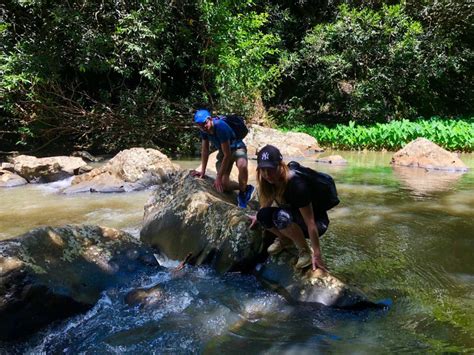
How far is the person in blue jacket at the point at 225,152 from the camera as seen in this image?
5.46 metres

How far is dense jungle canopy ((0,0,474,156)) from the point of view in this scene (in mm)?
12148

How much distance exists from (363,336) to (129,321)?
5.97 ft

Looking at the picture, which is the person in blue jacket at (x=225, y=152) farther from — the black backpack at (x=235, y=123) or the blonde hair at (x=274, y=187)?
the blonde hair at (x=274, y=187)

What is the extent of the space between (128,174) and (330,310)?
22.3 feet

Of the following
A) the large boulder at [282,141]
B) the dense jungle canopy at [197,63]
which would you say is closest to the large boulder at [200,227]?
the dense jungle canopy at [197,63]

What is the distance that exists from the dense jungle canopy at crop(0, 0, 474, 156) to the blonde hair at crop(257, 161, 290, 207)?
9.06 metres

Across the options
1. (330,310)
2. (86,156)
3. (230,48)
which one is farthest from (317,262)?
(86,156)

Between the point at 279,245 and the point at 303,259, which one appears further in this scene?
the point at 279,245

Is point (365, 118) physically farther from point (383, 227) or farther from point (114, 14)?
point (383, 227)

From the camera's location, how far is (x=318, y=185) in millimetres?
3889


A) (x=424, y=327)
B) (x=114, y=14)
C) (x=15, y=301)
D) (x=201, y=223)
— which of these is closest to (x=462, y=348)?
(x=424, y=327)

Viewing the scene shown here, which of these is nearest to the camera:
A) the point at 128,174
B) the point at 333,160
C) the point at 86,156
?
the point at 128,174

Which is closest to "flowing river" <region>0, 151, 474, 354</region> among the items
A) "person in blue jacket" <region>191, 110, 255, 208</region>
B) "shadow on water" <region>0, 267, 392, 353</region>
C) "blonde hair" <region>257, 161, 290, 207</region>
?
"shadow on water" <region>0, 267, 392, 353</region>

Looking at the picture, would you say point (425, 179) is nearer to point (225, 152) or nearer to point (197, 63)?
point (225, 152)
